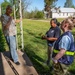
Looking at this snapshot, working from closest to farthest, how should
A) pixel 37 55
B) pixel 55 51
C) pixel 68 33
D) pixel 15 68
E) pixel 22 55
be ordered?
1. pixel 68 33
2. pixel 55 51
3. pixel 15 68
4. pixel 22 55
5. pixel 37 55

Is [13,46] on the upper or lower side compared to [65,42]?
lower

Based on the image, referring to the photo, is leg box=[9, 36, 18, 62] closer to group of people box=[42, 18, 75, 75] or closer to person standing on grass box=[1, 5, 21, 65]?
person standing on grass box=[1, 5, 21, 65]

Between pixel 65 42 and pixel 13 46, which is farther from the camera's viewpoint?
pixel 13 46

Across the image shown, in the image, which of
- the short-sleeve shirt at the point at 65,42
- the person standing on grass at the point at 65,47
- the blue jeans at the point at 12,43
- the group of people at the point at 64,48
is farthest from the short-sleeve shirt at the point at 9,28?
the short-sleeve shirt at the point at 65,42

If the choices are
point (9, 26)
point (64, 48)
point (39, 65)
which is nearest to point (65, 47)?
point (64, 48)

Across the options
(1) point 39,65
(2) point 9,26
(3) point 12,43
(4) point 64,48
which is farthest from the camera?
(1) point 39,65

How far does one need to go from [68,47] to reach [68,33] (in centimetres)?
27

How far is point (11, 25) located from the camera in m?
7.35

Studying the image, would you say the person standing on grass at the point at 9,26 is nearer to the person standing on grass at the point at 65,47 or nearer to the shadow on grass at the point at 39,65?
the shadow on grass at the point at 39,65

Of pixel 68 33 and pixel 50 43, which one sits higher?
pixel 68 33

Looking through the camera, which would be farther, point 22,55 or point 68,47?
point 22,55

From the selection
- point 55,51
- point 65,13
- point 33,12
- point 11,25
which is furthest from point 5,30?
point 65,13

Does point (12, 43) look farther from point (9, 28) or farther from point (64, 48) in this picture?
point (64, 48)

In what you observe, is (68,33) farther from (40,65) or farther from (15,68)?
(40,65)
